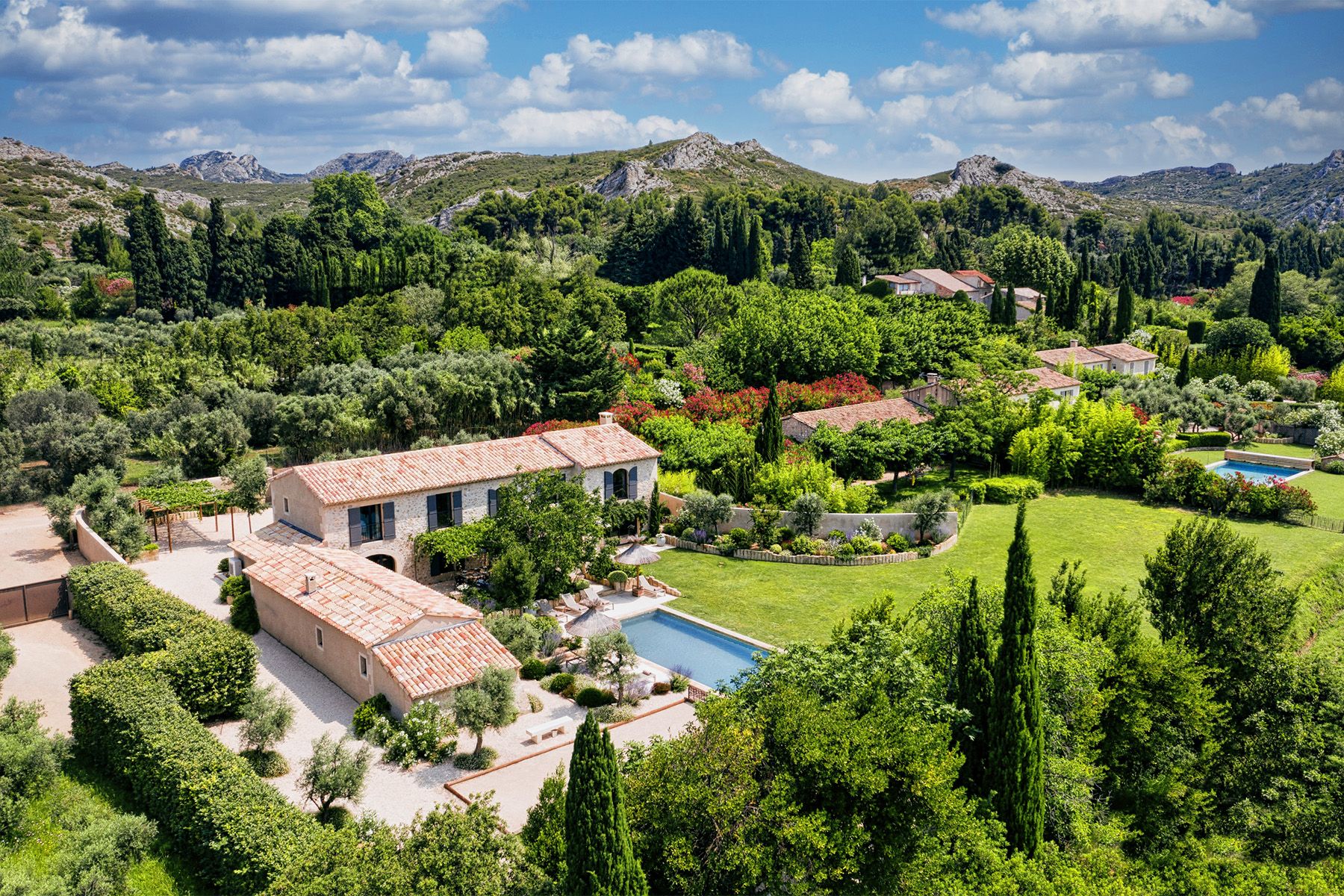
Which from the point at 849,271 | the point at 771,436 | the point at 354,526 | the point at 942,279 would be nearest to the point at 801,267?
the point at 849,271

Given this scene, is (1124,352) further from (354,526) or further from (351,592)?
(351,592)

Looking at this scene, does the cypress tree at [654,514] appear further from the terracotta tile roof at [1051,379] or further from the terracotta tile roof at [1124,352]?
the terracotta tile roof at [1124,352]

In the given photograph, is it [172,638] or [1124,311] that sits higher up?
[1124,311]

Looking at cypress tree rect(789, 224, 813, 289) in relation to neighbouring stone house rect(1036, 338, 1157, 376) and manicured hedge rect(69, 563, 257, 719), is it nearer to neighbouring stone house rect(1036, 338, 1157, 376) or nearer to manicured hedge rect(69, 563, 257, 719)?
neighbouring stone house rect(1036, 338, 1157, 376)

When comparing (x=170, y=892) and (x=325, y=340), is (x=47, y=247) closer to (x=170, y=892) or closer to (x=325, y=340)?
(x=325, y=340)

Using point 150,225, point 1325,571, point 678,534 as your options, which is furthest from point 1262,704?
point 150,225

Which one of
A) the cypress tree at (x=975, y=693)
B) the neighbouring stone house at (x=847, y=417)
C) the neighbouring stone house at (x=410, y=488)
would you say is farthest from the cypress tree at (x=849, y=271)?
the cypress tree at (x=975, y=693)
